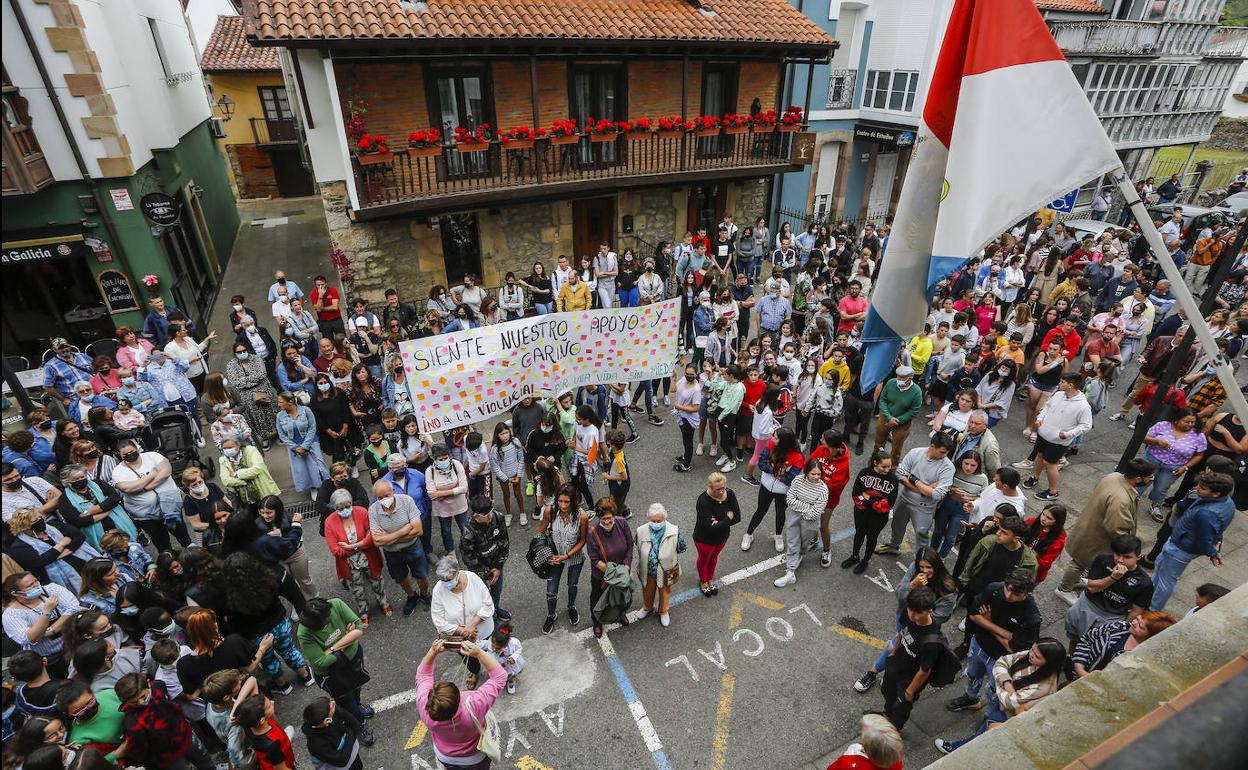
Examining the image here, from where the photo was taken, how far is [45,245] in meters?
11.6

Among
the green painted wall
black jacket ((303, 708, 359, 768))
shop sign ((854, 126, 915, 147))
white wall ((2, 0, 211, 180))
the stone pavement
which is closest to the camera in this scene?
black jacket ((303, 708, 359, 768))

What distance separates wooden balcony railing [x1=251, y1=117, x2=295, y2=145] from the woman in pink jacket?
97.7ft

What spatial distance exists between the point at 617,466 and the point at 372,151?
908cm

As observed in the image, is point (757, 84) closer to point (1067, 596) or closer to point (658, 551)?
point (1067, 596)

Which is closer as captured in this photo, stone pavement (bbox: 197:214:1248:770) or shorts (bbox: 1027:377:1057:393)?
stone pavement (bbox: 197:214:1248:770)

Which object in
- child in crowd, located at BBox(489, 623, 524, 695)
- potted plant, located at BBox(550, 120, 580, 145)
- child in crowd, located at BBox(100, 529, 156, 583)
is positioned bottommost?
child in crowd, located at BBox(489, 623, 524, 695)

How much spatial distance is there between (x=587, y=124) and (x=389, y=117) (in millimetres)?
4505

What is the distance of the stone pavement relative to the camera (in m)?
5.97

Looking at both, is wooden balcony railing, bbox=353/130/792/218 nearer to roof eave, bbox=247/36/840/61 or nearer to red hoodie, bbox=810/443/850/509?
roof eave, bbox=247/36/840/61

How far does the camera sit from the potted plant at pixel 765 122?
57.5ft

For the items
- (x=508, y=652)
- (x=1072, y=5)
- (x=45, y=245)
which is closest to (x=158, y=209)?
(x=45, y=245)

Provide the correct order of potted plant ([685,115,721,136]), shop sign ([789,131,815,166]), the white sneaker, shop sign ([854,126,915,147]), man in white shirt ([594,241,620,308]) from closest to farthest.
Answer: the white sneaker < man in white shirt ([594,241,620,308]) < potted plant ([685,115,721,136]) < shop sign ([789,131,815,166]) < shop sign ([854,126,915,147])

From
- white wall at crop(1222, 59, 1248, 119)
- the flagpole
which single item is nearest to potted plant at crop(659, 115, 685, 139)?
the flagpole

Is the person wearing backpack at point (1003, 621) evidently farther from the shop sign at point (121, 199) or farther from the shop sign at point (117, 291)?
the shop sign at point (121, 199)
